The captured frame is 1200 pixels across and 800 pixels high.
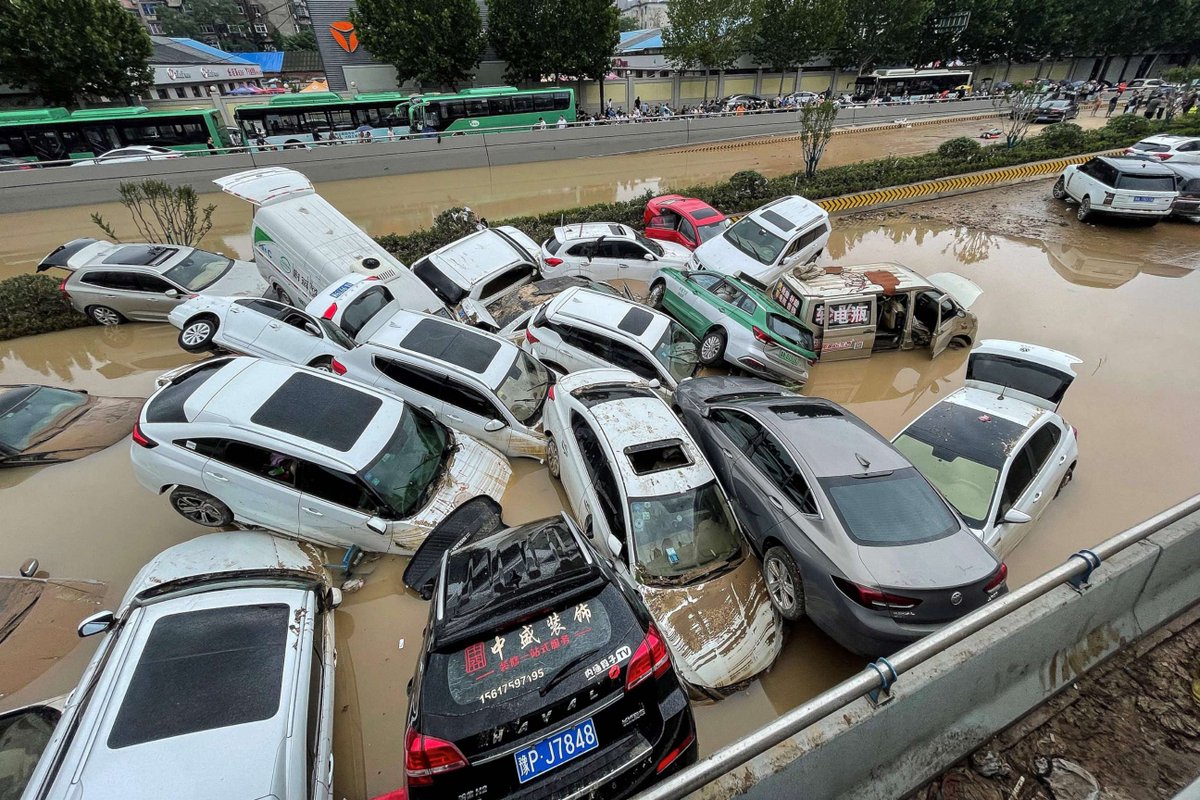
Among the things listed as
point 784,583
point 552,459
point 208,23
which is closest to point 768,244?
point 552,459

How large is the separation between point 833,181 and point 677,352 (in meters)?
12.7

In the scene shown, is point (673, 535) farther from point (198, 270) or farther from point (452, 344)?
point (198, 270)

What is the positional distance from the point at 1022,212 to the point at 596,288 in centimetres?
1510

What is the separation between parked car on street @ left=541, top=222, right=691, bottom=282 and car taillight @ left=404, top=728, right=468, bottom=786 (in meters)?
8.55

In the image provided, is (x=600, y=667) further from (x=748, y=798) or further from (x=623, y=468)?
(x=623, y=468)

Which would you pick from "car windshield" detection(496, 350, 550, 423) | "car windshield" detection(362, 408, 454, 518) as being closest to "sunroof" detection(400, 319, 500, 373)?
"car windshield" detection(496, 350, 550, 423)

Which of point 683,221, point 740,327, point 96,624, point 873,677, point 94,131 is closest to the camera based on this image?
point 873,677

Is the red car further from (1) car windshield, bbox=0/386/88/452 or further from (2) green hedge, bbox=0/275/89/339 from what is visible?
(2) green hedge, bbox=0/275/89/339

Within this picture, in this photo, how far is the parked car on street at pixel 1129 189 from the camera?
13461 millimetres

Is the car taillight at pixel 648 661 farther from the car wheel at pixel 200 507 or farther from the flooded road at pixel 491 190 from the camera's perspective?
the flooded road at pixel 491 190

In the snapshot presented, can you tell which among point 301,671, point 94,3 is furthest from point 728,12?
point 301,671

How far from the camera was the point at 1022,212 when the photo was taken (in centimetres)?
1574

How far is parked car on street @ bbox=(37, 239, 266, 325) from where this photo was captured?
9102 millimetres

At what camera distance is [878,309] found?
8664mm
